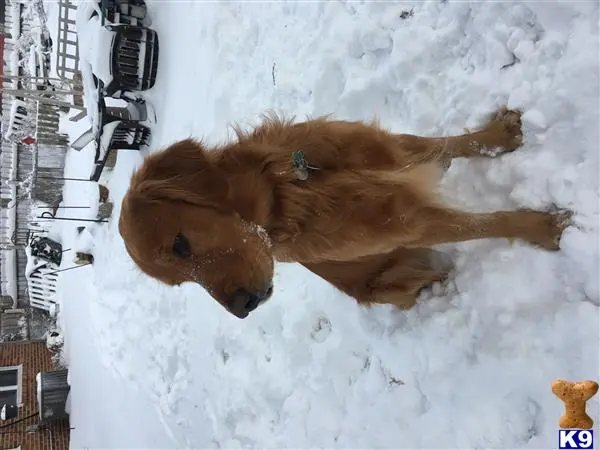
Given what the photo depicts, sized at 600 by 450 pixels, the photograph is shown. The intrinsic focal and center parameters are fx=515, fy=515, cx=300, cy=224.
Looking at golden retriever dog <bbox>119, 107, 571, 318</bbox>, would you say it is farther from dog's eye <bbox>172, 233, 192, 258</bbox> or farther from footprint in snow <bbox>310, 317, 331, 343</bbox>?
footprint in snow <bbox>310, 317, 331, 343</bbox>

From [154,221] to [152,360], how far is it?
4049 millimetres

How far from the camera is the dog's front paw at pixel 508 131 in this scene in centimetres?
316

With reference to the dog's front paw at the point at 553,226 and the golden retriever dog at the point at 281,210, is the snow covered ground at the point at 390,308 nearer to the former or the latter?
the dog's front paw at the point at 553,226

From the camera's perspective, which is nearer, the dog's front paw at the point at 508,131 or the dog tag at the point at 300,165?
the dog tag at the point at 300,165

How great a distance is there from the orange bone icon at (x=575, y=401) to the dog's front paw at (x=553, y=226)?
775mm

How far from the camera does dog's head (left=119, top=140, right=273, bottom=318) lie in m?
2.46

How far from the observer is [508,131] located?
3.19 m

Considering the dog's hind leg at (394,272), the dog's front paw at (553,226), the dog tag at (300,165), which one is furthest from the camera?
the dog's hind leg at (394,272)

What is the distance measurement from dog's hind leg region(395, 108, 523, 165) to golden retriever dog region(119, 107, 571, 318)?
0.19m

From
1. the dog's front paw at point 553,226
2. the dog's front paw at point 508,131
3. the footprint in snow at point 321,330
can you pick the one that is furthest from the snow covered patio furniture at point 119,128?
the dog's front paw at point 553,226

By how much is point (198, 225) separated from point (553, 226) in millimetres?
1940

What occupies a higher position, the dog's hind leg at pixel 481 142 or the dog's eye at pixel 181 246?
the dog's hind leg at pixel 481 142

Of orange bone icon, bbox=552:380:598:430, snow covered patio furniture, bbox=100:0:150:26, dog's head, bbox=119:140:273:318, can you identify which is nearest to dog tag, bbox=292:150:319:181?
dog's head, bbox=119:140:273:318

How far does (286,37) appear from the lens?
5.09 metres
